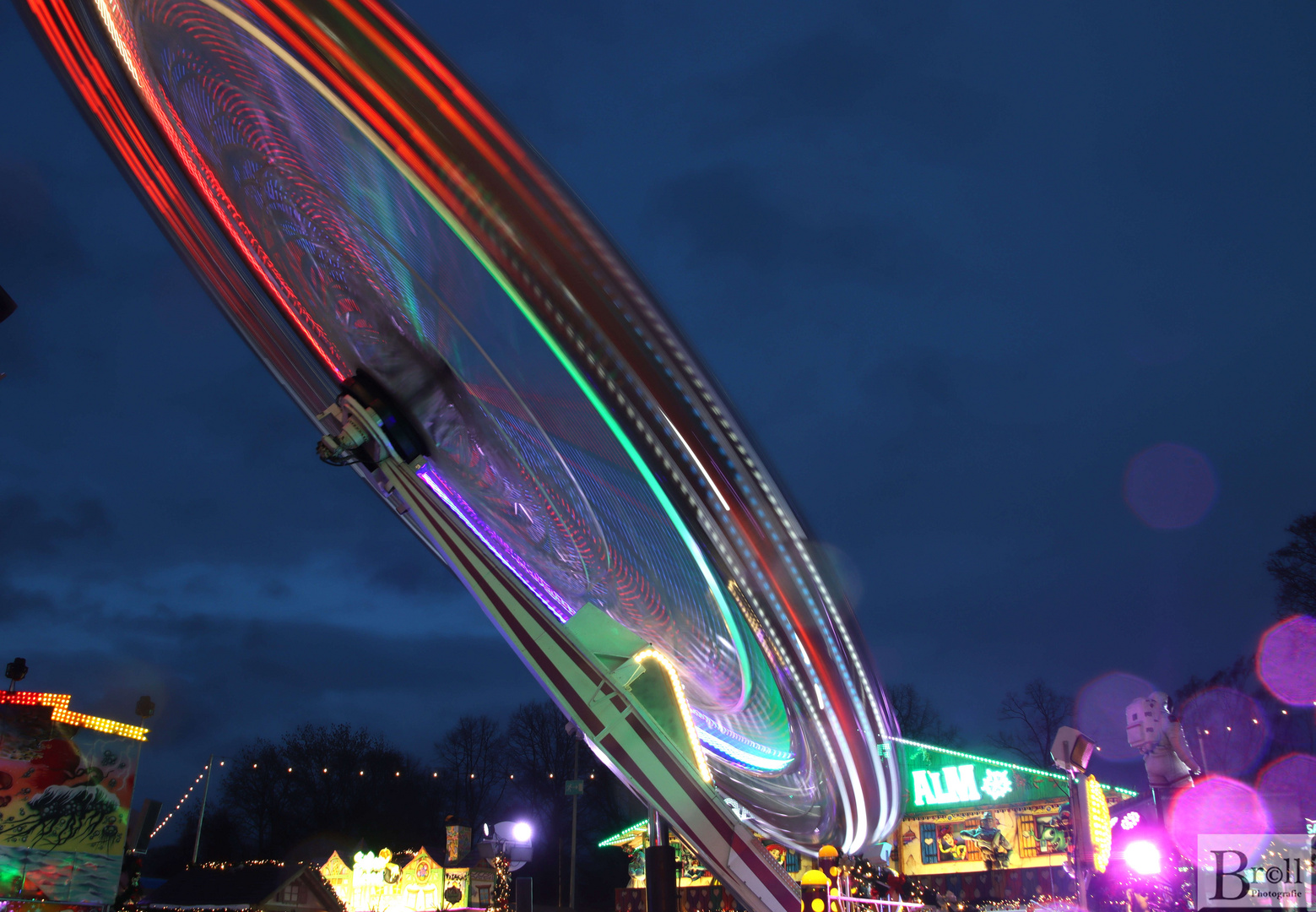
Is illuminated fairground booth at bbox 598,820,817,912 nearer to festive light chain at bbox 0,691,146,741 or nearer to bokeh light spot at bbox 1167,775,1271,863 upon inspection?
bokeh light spot at bbox 1167,775,1271,863

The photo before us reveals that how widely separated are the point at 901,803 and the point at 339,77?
11.3m

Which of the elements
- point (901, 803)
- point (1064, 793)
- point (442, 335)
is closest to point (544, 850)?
point (1064, 793)

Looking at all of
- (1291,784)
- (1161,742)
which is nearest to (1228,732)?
(1291,784)

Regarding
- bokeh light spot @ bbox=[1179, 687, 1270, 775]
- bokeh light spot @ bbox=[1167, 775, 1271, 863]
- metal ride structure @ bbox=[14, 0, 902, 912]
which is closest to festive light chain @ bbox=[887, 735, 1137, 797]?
bokeh light spot @ bbox=[1167, 775, 1271, 863]

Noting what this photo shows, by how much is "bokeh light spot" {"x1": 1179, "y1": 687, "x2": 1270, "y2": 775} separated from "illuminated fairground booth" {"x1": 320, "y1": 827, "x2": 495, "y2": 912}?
31829 mm

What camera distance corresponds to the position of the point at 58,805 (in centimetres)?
1883

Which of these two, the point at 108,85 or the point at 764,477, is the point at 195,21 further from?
the point at 764,477

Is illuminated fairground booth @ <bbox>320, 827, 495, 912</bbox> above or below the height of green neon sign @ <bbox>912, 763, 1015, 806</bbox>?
below

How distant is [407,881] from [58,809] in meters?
19.0

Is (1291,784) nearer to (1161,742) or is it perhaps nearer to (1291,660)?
(1291,660)

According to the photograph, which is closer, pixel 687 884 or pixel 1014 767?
pixel 1014 767

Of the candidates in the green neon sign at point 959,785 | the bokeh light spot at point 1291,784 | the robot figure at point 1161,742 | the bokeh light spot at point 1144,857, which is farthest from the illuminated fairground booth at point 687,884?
the bokeh light spot at point 1291,784

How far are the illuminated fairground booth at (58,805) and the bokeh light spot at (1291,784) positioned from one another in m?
39.8

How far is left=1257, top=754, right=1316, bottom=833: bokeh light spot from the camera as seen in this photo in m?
35.9
